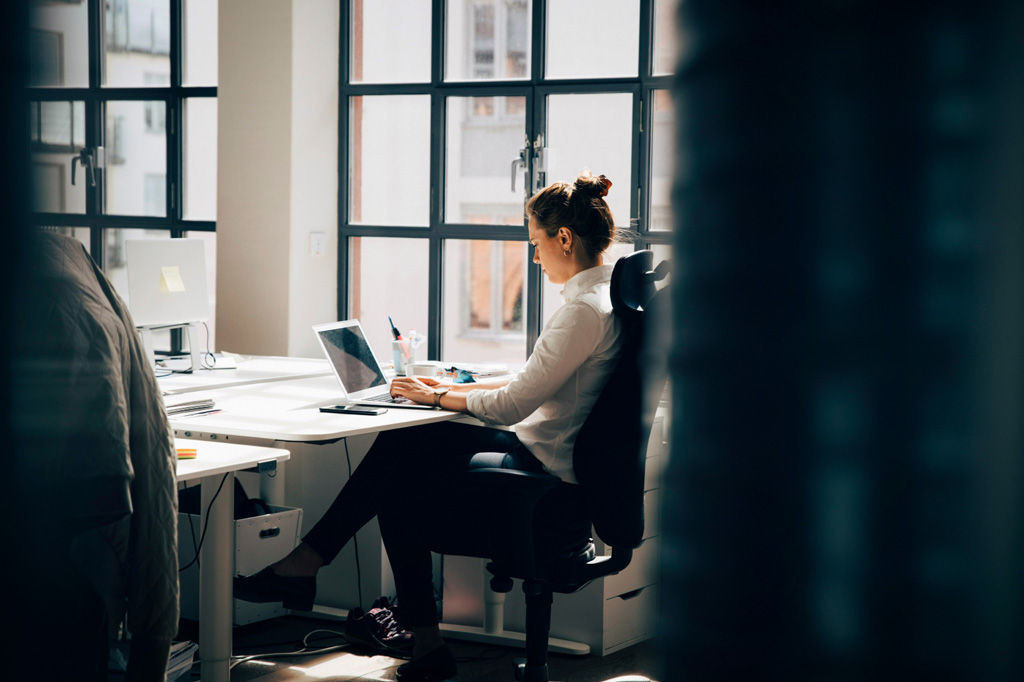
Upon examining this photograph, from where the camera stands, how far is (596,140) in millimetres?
3748

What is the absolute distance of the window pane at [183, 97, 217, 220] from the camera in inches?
170

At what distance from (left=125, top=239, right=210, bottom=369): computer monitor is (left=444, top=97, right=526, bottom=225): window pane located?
1.11 metres

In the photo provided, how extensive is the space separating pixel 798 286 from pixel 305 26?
3944 millimetres

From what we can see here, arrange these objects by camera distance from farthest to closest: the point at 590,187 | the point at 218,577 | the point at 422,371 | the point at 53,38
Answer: the point at 422,371 < the point at 590,187 < the point at 218,577 < the point at 53,38

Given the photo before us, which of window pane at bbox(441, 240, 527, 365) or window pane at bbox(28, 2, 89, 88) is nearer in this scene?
window pane at bbox(28, 2, 89, 88)

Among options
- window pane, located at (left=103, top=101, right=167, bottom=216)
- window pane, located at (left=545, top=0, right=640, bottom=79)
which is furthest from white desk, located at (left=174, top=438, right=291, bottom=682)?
window pane, located at (left=103, top=101, right=167, bottom=216)

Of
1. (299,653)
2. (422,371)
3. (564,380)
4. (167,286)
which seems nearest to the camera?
(564,380)

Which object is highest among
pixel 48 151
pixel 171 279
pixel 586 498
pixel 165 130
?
pixel 165 130

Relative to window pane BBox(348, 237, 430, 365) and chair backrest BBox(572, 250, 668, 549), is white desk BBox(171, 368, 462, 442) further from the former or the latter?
window pane BBox(348, 237, 430, 365)

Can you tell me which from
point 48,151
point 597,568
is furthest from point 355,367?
point 48,151

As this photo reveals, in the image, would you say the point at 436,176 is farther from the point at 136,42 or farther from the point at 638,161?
the point at 136,42

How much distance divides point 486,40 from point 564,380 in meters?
2.09

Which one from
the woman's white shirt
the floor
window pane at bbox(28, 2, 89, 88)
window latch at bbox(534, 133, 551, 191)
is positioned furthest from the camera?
window latch at bbox(534, 133, 551, 191)

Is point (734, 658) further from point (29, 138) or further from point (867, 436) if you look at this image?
point (29, 138)
